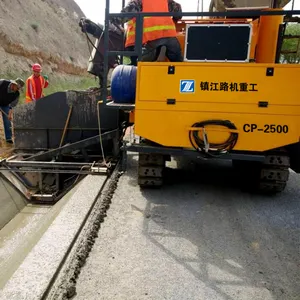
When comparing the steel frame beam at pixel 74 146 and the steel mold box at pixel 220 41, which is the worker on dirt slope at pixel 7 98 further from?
the steel mold box at pixel 220 41

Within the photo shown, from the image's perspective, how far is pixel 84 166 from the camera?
5.70 metres

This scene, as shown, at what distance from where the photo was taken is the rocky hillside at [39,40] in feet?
69.0

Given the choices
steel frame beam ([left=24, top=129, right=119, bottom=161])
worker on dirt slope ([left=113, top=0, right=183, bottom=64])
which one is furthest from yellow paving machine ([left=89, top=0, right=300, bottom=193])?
steel frame beam ([left=24, top=129, right=119, bottom=161])

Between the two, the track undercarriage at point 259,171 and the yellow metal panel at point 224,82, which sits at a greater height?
the yellow metal panel at point 224,82

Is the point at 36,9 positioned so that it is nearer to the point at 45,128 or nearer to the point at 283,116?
the point at 45,128

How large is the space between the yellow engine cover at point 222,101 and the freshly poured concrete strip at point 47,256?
138 cm

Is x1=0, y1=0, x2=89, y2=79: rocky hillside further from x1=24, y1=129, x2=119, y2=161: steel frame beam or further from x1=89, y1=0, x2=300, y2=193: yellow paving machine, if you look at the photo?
x1=89, y1=0, x2=300, y2=193: yellow paving machine

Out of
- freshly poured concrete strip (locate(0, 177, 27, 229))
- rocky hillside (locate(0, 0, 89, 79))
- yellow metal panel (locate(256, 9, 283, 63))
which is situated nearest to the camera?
yellow metal panel (locate(256, 9, 283, 63))

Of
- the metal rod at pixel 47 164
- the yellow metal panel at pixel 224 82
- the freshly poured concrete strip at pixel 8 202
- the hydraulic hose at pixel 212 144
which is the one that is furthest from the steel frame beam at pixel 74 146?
the hydraulic hose at pixel 212 144

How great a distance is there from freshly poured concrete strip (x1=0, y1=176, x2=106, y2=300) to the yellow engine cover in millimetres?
1383

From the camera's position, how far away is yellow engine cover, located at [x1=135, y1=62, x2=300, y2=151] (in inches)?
152

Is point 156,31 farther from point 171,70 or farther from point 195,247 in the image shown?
point 195,247

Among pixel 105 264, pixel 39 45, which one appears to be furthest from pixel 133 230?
pixel 39 45

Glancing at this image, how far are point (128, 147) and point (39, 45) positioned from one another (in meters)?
26.2
